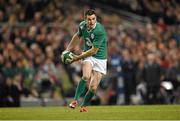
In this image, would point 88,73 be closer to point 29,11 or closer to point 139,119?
point 139,119

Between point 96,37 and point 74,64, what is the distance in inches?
283

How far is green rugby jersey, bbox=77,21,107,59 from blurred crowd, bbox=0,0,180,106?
230 inches

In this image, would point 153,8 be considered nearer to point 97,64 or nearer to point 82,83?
point 97,64

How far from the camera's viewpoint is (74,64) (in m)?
24.5

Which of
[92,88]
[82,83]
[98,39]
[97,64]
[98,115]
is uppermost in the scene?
[98,39]

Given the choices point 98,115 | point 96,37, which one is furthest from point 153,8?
point 98,115

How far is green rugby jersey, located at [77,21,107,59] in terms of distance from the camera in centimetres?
1739

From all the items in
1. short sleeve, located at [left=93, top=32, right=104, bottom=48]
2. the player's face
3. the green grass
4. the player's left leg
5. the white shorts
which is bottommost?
the green grass

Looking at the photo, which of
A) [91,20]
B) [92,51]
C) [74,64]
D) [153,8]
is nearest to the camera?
[92,51]

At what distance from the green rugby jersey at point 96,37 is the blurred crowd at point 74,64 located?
19.2 ft

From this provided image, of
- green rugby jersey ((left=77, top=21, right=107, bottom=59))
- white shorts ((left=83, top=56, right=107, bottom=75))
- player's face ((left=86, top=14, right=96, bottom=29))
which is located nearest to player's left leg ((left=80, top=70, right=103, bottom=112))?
white shorts ((left=83, top=56, right=107, bottom=75))

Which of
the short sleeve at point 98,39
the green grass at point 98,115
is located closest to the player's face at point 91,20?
the short sleeve at point 98,39

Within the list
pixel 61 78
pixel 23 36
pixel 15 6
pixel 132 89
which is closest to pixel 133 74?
pixel 132 89

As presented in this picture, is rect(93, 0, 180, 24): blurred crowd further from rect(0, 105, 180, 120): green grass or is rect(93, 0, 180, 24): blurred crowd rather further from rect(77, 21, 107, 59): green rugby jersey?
rect(0, 105, 180, 120): green grass
